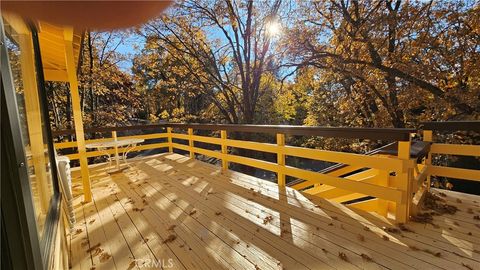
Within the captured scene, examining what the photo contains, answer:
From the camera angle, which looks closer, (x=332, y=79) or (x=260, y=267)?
(x=260, y=267)

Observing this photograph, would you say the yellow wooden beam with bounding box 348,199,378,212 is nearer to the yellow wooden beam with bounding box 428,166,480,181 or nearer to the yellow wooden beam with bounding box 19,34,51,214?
the yellow wooden beam with bounding box 428,166,480,181

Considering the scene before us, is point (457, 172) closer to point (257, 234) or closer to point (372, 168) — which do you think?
point (372, 168)

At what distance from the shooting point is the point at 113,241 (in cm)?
221

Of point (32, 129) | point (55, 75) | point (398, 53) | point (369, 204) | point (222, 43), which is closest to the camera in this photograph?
point (32, 129)

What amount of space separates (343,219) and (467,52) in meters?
5.46

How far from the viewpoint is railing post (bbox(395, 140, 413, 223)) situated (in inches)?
87.3

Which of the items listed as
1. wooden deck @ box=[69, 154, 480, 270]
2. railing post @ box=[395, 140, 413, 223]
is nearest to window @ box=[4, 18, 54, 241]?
wooden deck @ box=[69, 154, 480, 270]

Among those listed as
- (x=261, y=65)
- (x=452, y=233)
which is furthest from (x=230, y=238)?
(x=261, y=65)

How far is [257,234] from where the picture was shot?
223 cm

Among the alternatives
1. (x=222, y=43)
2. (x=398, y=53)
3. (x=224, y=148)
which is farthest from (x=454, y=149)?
(x=222, y=43)

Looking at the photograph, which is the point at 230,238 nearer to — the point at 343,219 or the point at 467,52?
the point at 343,219

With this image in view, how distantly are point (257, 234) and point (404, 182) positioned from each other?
1.43 metres

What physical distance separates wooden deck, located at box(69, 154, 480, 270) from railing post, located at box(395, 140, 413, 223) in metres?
0.11

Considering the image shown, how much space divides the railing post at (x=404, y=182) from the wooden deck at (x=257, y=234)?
0.11 m
